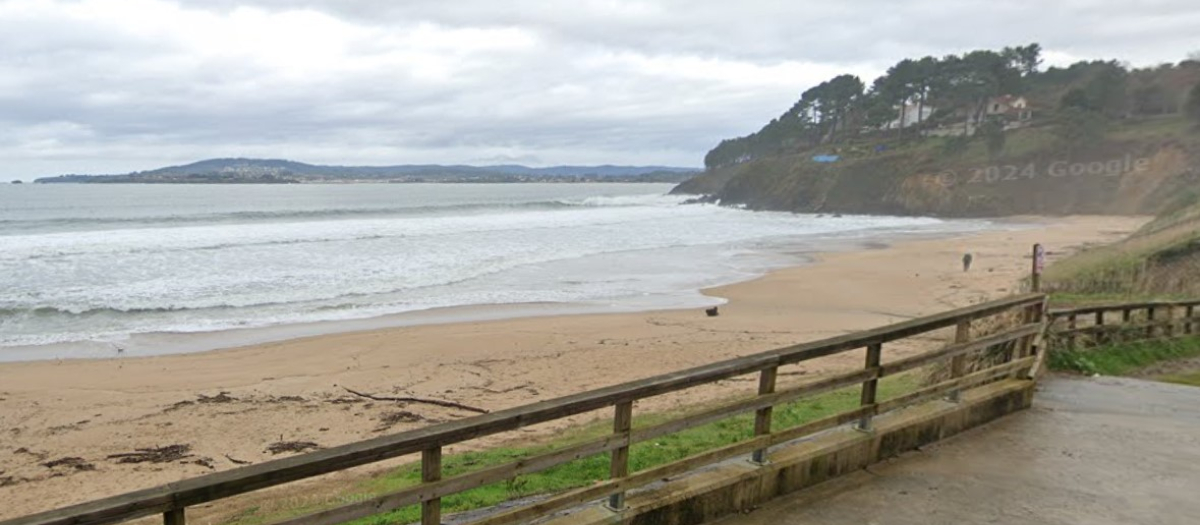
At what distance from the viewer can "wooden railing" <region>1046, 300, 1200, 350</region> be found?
9015mm

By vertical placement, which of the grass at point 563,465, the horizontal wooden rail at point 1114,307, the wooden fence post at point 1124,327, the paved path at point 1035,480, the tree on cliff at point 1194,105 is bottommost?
the grass at point 563,465

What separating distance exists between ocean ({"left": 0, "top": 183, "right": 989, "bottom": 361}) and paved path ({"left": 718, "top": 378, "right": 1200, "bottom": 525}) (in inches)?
565

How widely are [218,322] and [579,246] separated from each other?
2151cm

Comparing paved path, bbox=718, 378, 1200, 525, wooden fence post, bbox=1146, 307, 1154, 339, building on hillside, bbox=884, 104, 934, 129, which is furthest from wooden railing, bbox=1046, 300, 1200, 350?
building on hillside, bbox=884, 104, 934, 129

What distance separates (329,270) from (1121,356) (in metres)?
25.8

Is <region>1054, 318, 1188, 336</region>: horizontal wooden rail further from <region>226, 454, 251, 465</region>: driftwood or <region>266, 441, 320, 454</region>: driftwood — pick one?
<region>226, 454, 251, 465</region>: driftwood

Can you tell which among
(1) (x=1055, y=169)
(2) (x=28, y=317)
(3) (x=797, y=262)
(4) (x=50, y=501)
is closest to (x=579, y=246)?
(3) (x=797, y=262)

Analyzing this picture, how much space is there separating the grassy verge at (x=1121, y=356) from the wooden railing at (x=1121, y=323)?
10cm

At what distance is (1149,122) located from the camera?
233 ft

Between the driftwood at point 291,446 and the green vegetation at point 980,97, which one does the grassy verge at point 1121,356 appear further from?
the green vegetation at point 980,97

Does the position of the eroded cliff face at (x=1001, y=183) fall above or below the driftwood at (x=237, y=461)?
above

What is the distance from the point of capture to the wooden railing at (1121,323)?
9.01m

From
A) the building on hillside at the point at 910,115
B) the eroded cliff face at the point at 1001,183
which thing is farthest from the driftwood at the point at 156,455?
the building on hillside at the point at 910,115

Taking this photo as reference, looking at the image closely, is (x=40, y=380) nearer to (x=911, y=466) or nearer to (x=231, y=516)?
(x=231, y=516)
